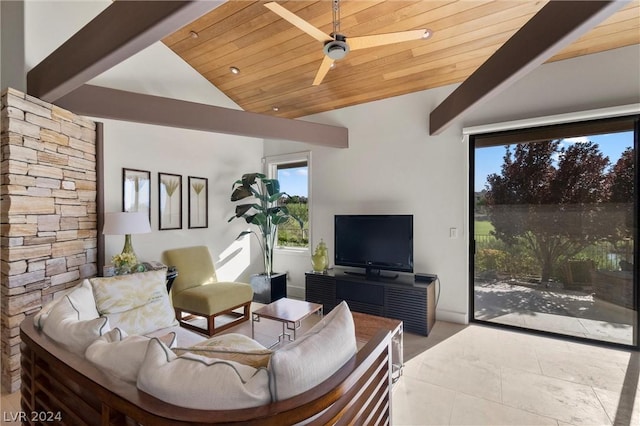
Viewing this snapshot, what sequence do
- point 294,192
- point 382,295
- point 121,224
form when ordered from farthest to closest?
point 294,192 → point 382,295 → point 121,224

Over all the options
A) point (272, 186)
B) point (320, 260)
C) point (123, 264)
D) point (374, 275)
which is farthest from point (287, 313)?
point (272, 186)

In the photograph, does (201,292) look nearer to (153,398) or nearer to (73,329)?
(73,329)

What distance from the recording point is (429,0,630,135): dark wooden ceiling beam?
142 cm

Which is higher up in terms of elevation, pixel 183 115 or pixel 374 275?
pixel 183 115

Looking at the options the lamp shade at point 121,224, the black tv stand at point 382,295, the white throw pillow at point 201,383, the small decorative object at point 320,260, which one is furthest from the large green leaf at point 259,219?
the white throw pillow at point 201,383

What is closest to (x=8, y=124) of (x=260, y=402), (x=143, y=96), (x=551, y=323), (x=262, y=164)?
(x=143, y=96)

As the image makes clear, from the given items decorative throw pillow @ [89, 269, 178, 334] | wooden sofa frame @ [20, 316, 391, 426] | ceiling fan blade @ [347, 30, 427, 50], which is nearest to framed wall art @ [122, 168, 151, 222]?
decorative throw pillow @ [89, 269, 178, 334]

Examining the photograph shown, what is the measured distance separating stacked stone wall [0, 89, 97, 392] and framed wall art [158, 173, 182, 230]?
0.86 m

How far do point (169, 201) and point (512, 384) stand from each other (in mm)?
4080

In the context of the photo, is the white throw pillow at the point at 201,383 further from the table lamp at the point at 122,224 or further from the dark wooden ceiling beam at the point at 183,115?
the dark wooden ceiling beam at the point at 183,115

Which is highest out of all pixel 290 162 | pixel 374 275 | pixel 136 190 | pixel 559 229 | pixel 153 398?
pixel 290 162

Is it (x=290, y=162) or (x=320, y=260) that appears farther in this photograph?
(x=290, y=162)

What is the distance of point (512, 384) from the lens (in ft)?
7.32

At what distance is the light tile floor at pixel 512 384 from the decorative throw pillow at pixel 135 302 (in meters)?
0.89
